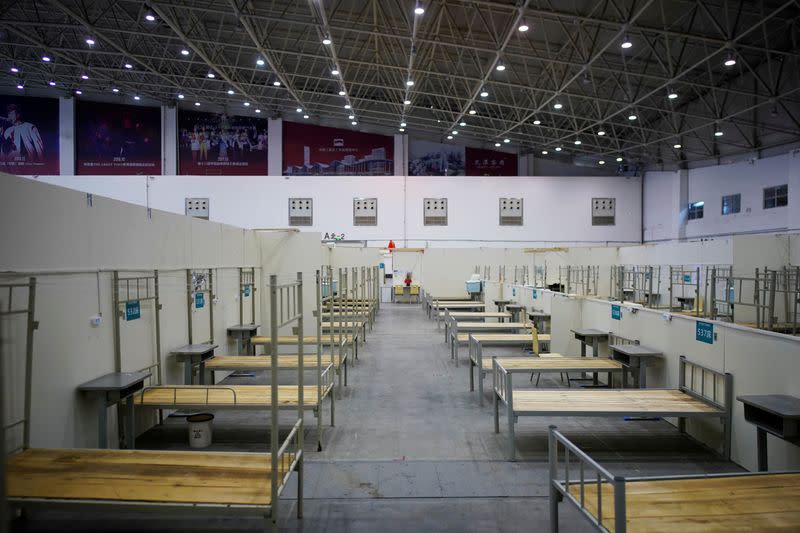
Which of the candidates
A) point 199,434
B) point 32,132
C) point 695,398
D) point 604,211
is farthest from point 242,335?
point 32,132

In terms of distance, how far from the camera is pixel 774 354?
461 cm

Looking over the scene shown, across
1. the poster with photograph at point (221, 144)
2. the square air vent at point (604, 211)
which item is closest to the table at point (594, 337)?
the square air vent at point (604, 211)

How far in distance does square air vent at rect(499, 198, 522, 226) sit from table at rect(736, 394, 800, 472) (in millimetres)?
21957

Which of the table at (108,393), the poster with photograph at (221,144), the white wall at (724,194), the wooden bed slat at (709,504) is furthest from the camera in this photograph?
the poster with photograph at (221,144)

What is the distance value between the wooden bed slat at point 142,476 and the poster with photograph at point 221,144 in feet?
82.3

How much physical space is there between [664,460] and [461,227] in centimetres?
2113

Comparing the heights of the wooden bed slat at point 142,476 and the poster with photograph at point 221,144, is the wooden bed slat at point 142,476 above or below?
below

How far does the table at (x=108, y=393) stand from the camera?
4.97 m

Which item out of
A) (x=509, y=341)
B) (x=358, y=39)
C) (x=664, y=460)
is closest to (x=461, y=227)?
(x=358, y=39)

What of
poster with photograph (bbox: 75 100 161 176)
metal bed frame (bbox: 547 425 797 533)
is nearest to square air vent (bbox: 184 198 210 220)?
poster with photograph (bbox: 75 100 161 176)

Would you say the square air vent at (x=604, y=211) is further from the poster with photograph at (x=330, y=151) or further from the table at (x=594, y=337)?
the table at (x=594, y=337)

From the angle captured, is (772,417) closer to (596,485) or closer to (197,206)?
(596,485)

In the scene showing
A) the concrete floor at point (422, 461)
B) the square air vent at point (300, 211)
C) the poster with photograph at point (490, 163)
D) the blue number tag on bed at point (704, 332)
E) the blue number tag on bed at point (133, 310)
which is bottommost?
the concrete floor at point (422, 461)

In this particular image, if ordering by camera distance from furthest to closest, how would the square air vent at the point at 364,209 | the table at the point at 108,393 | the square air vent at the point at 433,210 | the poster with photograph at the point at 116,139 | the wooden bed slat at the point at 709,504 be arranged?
the poster with photograph at the point at 116,139
the square air vent at the point at 433,210
the square air vent at the point at 364,209
the table at the point at 108,393
the wooden bed slat at the point at 709,504
